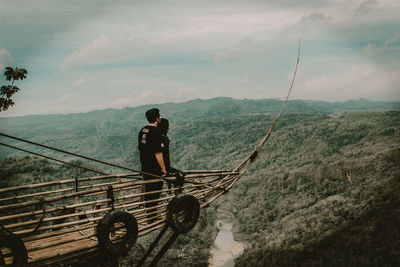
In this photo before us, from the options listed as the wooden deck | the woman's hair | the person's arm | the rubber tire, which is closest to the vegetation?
the woman's hair

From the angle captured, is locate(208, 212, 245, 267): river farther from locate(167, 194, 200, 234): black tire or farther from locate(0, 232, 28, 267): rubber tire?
locate(0, 232, 28, 267): rubber tire

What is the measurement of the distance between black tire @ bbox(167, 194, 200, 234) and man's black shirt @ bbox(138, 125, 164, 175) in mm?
649

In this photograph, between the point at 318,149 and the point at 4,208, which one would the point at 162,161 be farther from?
the point at 318,149

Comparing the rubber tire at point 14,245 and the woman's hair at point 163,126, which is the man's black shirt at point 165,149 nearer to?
the woman's hair at point 163,126

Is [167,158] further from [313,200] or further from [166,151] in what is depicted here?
[313,200]

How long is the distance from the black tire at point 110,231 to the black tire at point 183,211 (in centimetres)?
65

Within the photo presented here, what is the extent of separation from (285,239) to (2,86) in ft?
180

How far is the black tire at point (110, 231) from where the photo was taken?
3923mm

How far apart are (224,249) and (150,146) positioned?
65822mm

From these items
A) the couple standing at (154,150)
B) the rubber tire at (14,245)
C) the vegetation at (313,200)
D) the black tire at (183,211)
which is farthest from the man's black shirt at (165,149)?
the vegetation at (313,200)

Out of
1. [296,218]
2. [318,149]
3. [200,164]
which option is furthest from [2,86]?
[200,164]

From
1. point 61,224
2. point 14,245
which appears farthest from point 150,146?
point 14,245

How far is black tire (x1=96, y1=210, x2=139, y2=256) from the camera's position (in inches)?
154

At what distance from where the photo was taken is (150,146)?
16.9ft
